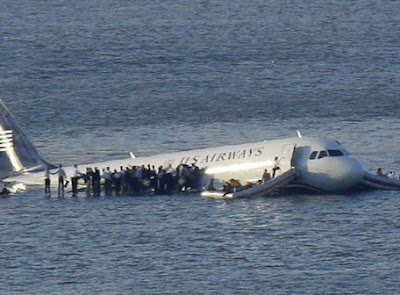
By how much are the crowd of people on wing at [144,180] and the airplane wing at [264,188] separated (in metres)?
3.46

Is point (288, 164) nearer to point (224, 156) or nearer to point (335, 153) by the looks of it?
point (335, 153)

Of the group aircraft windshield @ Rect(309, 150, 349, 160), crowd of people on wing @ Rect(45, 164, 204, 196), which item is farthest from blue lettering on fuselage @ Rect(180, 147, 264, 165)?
aircraft windshield @ Rect(309, 150, 349, 160)

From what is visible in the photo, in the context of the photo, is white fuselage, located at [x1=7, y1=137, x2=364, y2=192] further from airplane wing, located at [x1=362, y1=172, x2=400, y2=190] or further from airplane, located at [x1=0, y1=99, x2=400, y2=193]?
airplane wing, located at [x1=362, y1=172, x2=400, y2=190]

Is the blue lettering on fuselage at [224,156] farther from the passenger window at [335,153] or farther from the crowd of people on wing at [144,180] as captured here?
the passenger window at [335,153]

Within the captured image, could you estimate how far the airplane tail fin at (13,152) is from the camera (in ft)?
444

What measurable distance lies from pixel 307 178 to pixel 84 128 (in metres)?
41.4

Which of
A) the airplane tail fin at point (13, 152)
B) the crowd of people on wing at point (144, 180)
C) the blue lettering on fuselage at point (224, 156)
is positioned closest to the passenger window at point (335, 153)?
the blue lettering on fuselage at point (224, 156)

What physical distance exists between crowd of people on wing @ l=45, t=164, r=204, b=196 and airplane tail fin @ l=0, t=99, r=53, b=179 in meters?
8.89

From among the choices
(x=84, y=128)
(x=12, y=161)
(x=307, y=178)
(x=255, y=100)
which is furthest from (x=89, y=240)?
(x=255, y=100)

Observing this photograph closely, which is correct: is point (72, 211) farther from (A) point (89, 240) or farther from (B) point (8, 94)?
(B) point (8, 94)

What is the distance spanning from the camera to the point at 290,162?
398ft

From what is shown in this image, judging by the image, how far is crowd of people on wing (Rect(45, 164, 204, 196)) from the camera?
125 m

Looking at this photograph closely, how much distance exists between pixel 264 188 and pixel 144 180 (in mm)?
9365

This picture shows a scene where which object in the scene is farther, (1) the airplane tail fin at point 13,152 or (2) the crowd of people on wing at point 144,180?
(1) the airplane tail fin at point 13,152
